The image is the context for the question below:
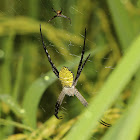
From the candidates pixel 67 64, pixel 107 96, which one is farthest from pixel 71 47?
pixel 107 96

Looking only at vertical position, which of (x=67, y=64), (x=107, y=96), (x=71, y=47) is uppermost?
(x=71, y=47)

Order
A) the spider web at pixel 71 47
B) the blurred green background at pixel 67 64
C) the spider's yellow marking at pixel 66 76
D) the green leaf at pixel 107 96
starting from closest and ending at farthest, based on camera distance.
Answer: the green leaf at pixel 107 96
the spider's yellow marking at pixel 66 76
the blurred green background at pixel 67 64
the spider web at pixel 71 47

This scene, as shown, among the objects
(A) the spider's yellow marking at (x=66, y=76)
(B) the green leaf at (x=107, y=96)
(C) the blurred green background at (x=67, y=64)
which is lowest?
(B) the green leaf at (x=107, y=96)

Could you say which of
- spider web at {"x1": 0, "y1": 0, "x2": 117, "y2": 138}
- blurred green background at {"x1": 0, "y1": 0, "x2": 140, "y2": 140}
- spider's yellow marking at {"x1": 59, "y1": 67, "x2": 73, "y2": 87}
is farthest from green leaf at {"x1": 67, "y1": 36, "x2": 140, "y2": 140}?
spider web at {"x1": 0, "y1": 0, "x2": 117, "y2": 138}

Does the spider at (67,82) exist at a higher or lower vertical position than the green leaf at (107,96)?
higher

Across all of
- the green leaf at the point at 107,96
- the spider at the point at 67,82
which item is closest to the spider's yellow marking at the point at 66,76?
the spider at the point at 67,82

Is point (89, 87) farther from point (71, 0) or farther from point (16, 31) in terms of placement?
point (16, 31)

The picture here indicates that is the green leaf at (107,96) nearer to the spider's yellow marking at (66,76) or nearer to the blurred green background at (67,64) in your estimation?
the blurred green background at (67,64)

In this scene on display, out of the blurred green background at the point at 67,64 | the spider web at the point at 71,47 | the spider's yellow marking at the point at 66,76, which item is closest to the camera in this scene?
the spider's yellow marking at the point at 66,76

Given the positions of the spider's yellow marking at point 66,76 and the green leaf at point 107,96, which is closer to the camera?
the green leaf at point 107,96

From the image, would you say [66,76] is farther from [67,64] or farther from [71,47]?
[71,47]
